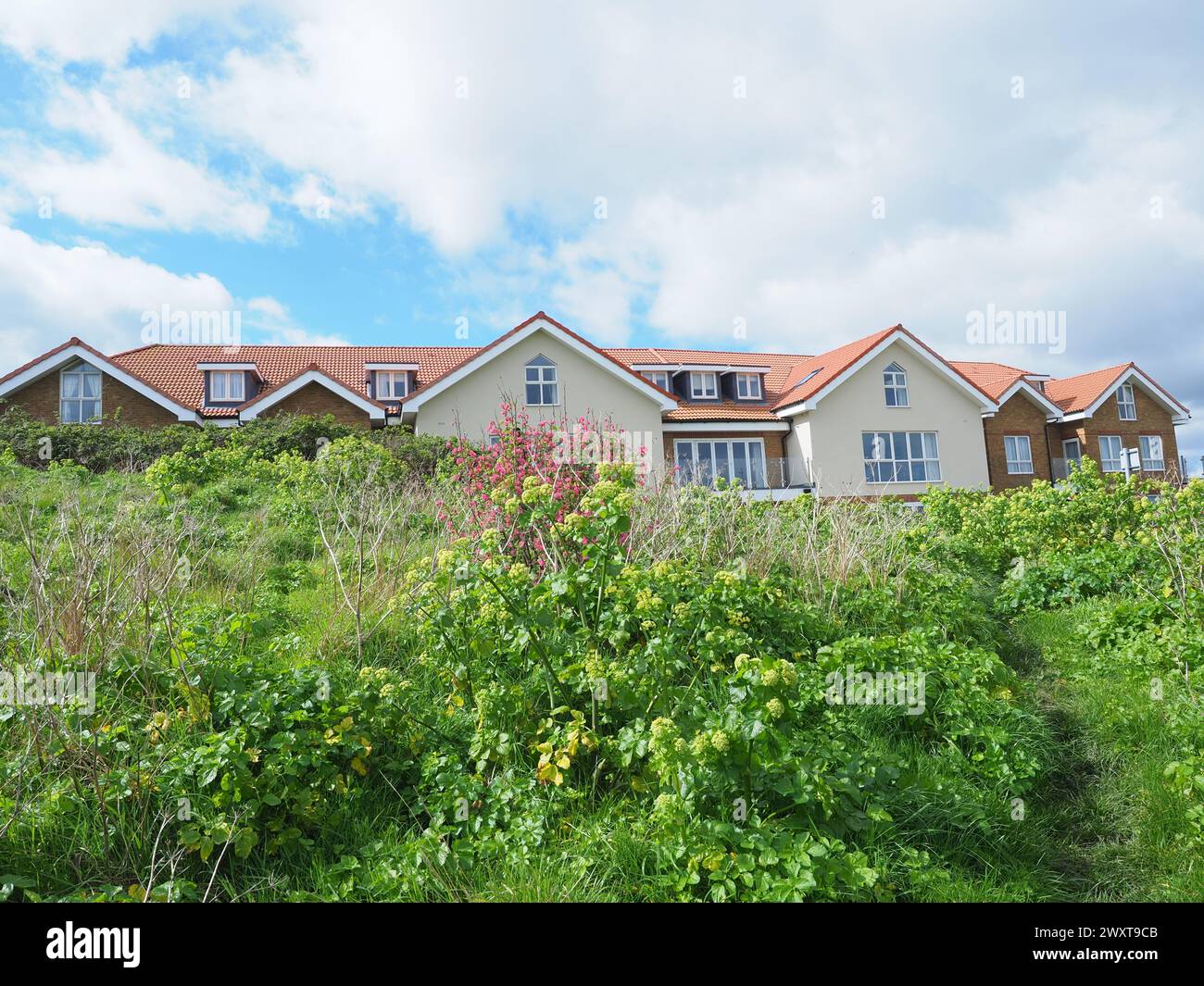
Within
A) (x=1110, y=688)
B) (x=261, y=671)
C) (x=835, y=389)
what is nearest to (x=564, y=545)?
(x=261, y=671)

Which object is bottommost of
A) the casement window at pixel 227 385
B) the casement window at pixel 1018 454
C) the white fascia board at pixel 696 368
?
the casement window at pixel 1018 454

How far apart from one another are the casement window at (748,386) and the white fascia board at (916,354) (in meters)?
2.71

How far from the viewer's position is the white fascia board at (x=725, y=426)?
84.0ft

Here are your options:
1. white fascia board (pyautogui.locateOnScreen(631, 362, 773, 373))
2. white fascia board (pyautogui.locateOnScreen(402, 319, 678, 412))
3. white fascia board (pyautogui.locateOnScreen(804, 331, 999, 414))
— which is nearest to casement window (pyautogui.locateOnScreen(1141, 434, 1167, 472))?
white fascia board (pyautogui.locateOnScreen(804, 331, 999, 414))

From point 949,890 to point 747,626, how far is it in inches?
88.6

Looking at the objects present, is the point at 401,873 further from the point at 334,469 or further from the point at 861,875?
the point at 334,469

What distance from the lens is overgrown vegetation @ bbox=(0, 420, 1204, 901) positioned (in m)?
3.20

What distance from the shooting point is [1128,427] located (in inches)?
1256

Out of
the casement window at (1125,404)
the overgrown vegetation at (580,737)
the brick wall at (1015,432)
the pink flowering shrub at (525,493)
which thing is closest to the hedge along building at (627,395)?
the brick wall at (1015,432)

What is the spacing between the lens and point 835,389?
2672cm

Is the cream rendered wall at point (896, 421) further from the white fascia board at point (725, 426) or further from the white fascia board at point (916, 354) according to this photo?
the white fascia board at point (725, 426)

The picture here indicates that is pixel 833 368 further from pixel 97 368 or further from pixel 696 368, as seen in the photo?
pixel 97 368

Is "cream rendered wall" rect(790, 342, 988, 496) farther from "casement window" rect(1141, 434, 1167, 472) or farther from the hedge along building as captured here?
"casement window" rect(1141, 434, 1167, 472)

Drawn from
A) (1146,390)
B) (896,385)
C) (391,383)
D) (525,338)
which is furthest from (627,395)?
(1146,390)
